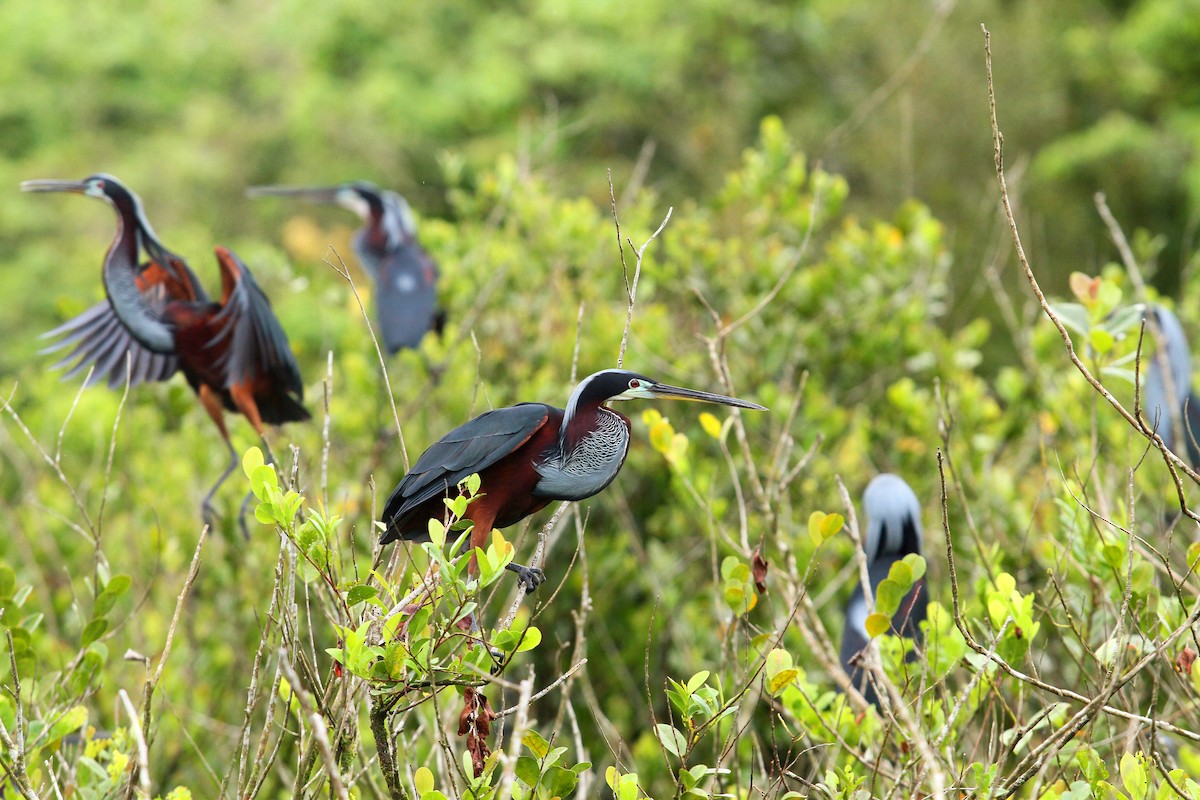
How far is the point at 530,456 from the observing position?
1616 millimetres

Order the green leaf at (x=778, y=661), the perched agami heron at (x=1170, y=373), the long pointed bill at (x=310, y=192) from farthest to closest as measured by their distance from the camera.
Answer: the long pointed bill at (x=310, y=192) → the perched agami heron at (x=1170, y=373) → the green leaf at (x=778, y=661)

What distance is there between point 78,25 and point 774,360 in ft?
50.5

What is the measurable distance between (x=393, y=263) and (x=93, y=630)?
92.0 inches

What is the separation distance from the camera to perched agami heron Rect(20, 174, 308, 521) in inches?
90.5

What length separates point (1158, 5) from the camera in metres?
11.3

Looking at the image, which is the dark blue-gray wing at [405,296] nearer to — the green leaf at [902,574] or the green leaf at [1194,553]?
the green leaf at [902,574]

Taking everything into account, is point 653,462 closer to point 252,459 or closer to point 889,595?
point 889,595

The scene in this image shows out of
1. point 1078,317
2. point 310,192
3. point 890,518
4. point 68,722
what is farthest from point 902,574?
point 310,192

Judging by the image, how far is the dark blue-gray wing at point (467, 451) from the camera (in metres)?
1.59

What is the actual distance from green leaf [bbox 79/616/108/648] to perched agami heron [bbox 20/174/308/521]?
1.10ft

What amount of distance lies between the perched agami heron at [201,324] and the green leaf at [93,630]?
334 mm

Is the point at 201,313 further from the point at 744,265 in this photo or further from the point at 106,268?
the point at 744,265

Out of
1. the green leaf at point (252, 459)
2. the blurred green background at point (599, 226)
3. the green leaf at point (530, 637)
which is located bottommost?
the blurred green background at point (599, 226)

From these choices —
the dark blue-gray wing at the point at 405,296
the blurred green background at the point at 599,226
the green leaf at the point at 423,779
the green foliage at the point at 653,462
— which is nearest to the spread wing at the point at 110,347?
the blurred green background at the point at 599,226
